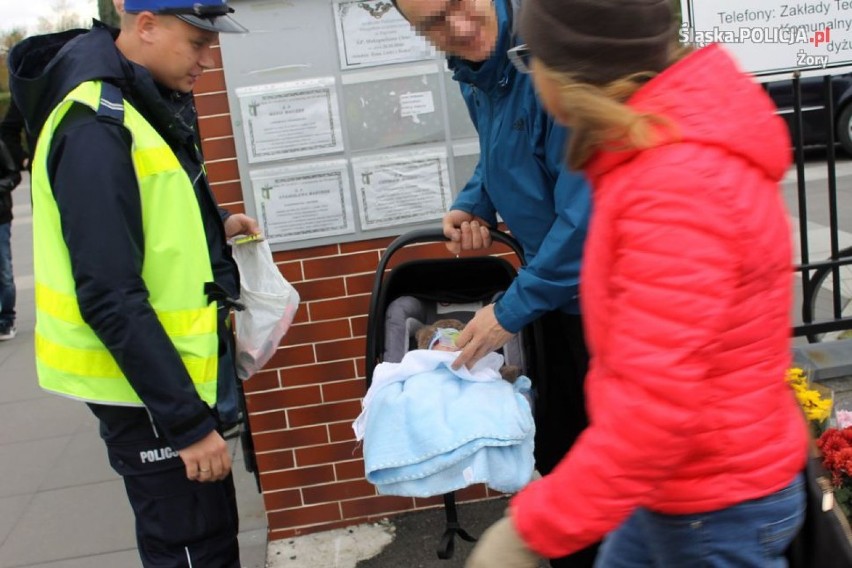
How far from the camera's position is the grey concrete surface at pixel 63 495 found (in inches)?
159

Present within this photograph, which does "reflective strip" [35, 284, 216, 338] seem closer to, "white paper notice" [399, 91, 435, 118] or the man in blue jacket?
the man in blue jacket

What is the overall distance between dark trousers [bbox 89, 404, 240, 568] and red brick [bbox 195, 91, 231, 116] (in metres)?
1.42

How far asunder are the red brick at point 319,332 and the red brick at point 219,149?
2.39 feet

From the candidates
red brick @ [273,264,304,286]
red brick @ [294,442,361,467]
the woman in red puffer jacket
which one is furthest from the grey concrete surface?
the woman in red puffer jacket

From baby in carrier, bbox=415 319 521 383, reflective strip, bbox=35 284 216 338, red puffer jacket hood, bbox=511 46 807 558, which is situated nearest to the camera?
red puffer jacket hood, bbox=511 46 807 558

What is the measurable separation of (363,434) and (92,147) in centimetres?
99

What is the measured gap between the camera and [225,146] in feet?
11.6

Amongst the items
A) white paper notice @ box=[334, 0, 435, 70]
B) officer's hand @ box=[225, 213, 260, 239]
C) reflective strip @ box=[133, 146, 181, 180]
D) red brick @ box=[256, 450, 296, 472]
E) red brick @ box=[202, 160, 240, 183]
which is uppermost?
white paper notice @ box=[334, 0, 435, 70]

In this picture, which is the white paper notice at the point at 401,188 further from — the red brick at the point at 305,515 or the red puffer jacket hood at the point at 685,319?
the red puffer jacket hood at the point at 685,319

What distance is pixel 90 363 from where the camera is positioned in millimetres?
2344

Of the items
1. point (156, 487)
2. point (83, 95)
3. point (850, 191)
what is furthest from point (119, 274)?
point (850, 191)

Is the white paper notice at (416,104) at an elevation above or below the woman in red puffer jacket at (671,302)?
above

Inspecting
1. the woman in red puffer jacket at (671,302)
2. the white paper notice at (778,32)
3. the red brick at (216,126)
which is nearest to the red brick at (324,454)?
the red brick at (216,126)

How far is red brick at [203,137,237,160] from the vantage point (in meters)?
3.52
